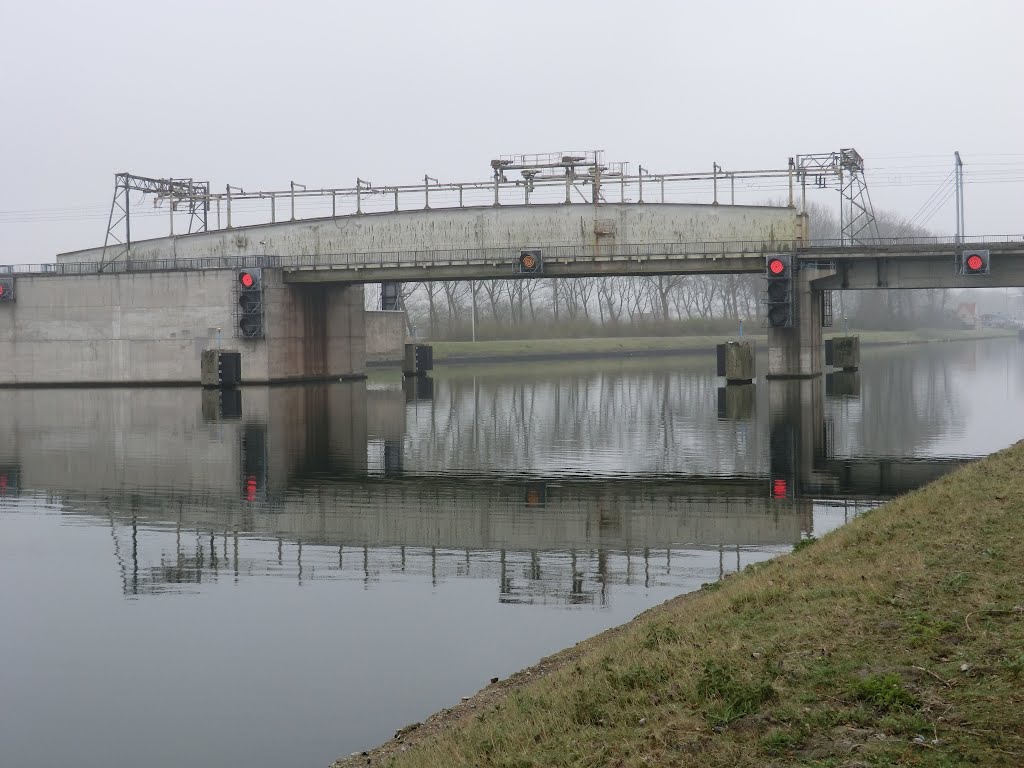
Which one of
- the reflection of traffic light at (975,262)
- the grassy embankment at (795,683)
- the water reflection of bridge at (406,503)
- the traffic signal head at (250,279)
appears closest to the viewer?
the grassy embankment at (795,683)

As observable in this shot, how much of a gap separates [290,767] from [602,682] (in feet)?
8.71

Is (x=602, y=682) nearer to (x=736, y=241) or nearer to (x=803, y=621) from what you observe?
(x=803, y=621)

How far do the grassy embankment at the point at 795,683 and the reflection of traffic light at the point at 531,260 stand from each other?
49.5 meters

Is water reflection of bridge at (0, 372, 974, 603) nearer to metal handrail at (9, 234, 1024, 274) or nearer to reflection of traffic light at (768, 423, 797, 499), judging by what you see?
reflection of traffic light at (768, 423, 797, 499)

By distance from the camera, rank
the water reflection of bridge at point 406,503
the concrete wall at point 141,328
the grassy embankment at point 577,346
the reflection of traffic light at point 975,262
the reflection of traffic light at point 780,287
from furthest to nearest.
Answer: the grassy embankment at point 577,346 < the concrete wall at point 141,328 < the reflection of traffic light at point 780,287 < the reflection of traffic light at point 975,262 < the water reflection of bridge at point 406,503

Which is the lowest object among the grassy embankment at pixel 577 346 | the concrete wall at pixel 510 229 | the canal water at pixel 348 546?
the canal water at pixel 348 546

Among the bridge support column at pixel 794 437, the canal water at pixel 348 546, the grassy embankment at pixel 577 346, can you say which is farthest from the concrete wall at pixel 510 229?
the grassy embankment at pixel 577 346

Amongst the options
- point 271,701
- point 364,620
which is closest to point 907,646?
point 271,701

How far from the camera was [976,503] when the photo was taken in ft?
51.5

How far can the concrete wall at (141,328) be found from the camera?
65.4 meters

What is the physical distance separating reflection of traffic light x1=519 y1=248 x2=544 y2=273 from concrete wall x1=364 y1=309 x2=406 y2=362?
1156 inches

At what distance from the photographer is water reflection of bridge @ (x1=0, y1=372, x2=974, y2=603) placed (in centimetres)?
1731

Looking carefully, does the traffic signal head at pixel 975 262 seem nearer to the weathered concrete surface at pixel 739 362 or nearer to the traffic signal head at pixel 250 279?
the weathered concrete surface at pixel 739 362

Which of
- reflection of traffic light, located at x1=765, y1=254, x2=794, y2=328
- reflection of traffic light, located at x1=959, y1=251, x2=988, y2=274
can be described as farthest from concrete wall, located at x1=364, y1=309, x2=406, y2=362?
reflection of traffic light, located at x1=959, y1=251, x2=988, y2=274
